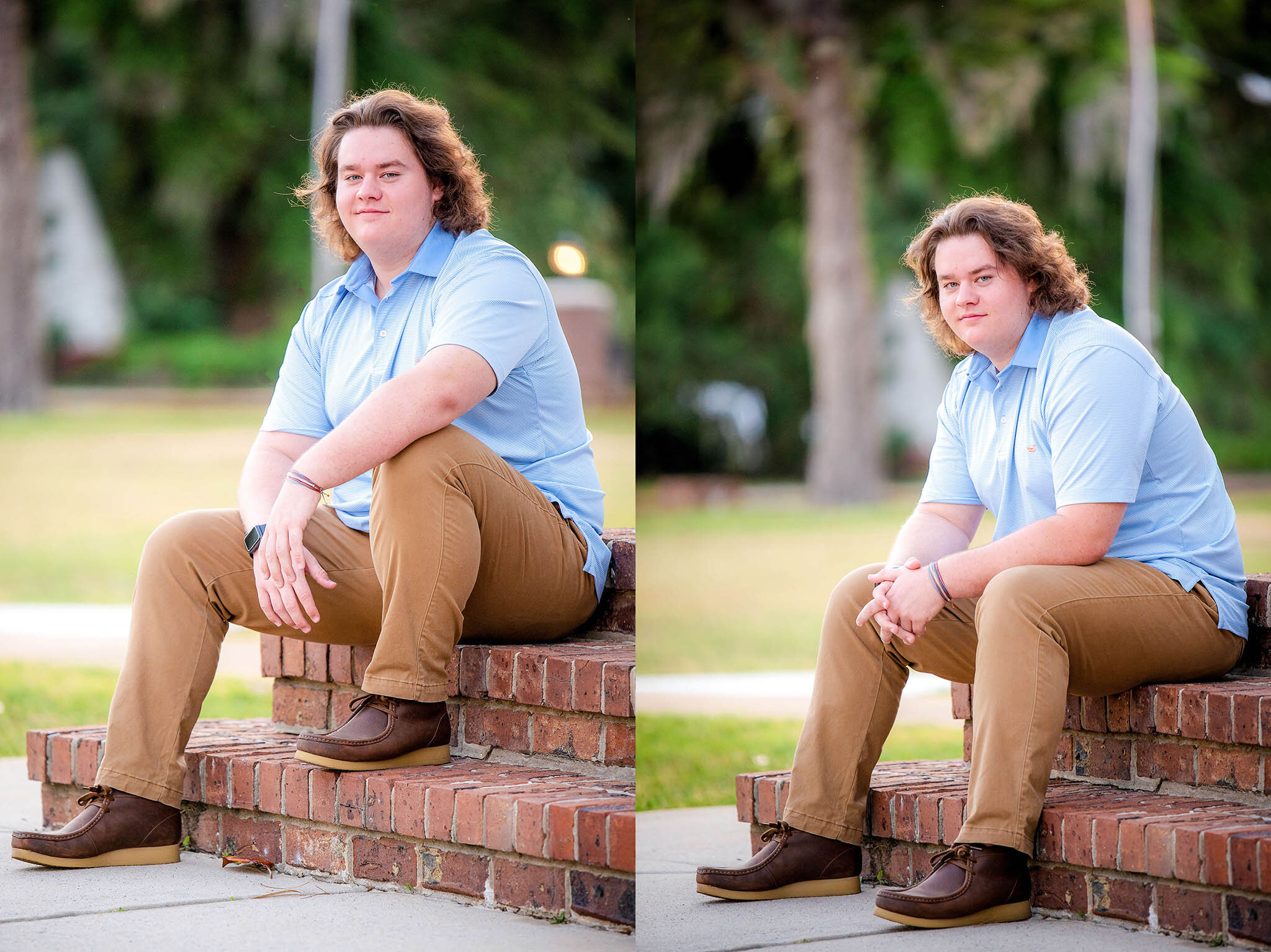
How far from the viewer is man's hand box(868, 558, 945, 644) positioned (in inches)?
92.0

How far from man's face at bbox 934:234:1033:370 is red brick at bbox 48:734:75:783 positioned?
6.01ft

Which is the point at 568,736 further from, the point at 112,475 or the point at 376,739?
the point at 112,475

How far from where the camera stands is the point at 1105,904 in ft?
7.22

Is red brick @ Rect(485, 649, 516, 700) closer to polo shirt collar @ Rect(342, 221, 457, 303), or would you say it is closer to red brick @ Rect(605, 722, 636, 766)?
red brick @ Rect(605, 722, 636, 766)

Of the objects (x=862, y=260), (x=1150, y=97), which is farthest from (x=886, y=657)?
(x=1150, y=97)

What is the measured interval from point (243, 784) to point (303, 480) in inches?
22.1

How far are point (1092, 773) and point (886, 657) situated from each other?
45cm

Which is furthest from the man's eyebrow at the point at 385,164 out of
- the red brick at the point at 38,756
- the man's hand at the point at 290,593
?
the red brick at the point at 38,756

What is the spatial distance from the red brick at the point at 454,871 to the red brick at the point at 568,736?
0.27 m

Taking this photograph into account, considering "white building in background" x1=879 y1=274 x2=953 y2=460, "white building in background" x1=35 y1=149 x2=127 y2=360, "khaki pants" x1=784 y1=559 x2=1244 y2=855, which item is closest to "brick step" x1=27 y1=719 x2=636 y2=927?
"khaki pants" x1=784 y1=559 x2=1244 y2=855

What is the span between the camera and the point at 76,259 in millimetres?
16172

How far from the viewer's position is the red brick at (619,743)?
93.7 inches

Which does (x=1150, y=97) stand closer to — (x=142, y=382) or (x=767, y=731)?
(x=142, y=382)

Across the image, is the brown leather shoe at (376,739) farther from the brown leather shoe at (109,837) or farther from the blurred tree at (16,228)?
the blurred tree at (16,228)
